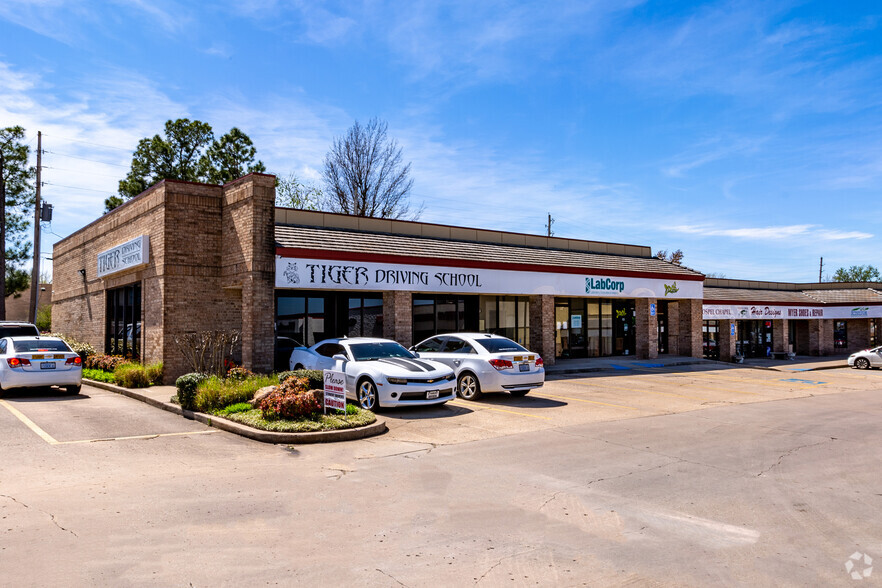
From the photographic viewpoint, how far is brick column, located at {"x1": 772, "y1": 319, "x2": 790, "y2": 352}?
35719mm

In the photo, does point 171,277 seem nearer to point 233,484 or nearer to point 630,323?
point 233,484

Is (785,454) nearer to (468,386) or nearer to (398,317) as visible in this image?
(468,386)

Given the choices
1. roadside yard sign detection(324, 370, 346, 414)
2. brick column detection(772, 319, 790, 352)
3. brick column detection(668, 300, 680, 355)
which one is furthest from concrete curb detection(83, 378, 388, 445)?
brick column detection(772, 319, 790, 352)

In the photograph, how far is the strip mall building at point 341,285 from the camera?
16922mm

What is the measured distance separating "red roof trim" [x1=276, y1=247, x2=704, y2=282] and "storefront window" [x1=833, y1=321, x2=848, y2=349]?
17515 mm

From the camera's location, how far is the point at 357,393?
42.8 ft

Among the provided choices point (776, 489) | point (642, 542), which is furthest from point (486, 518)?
point (776, 489)

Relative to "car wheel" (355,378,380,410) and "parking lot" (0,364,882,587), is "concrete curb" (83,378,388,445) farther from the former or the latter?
"car wheel" (355,378,380,410)

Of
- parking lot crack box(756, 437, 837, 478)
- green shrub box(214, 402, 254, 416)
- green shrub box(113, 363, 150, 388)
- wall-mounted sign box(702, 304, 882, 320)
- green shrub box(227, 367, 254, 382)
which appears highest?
wall-mounted sign box(702, 304, 882, 320)

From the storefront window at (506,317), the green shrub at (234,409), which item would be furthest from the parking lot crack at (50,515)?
the storefront window at (506,317)

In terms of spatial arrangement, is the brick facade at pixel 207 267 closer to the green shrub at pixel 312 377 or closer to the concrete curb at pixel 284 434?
the green shrub at pixel 312 377

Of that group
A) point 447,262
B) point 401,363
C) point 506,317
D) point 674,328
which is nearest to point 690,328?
point 674,328

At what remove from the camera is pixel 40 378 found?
1483cm

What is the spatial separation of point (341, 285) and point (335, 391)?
7.69 m
